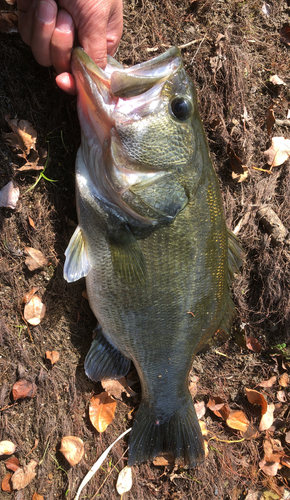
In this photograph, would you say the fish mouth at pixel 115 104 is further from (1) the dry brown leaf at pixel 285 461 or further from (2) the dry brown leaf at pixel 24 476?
(1) the dry brown leaf at pixel 285 461

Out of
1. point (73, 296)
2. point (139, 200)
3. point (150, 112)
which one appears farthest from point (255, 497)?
point (150, 112)

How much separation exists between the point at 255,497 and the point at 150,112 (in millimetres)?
3403

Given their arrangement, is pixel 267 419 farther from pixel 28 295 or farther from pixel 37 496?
pixel 28 295

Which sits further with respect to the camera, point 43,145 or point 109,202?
point 43,145

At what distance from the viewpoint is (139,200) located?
1.78m

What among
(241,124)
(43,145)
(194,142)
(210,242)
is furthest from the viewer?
(241,124)

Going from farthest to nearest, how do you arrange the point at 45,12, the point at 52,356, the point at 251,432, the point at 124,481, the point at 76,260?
the point at 251,432, the point at 124,481, the point at 52,356, the point at 76,260, the point at 45,12

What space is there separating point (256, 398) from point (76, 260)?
2.16 m

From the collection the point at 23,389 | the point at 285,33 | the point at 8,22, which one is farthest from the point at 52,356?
the point at 285,33

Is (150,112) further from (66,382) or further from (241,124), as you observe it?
(66,382)

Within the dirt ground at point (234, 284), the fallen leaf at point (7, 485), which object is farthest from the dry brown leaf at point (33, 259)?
the fallen leaf at point (7, 485)

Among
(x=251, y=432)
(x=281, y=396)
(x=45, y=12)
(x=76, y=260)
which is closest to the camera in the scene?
(x=45, y=12)

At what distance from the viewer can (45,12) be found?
1668 mm

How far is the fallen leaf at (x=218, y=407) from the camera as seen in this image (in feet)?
9.18
